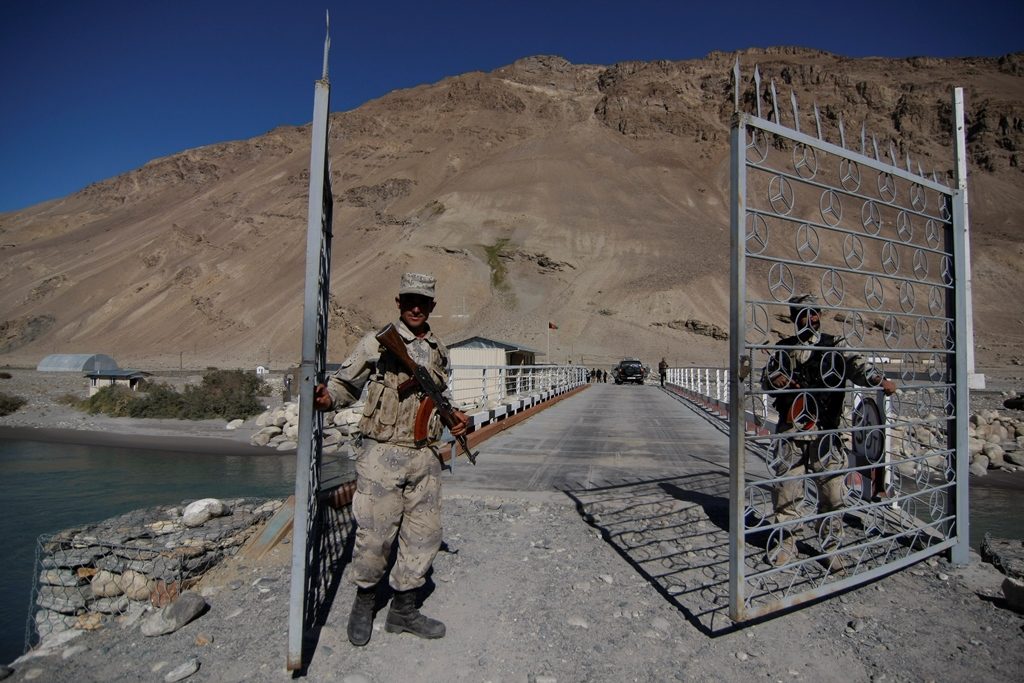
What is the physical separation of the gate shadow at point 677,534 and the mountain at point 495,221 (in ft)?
160

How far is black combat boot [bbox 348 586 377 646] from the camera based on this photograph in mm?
3467

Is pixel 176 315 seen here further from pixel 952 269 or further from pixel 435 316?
pixel 952 269

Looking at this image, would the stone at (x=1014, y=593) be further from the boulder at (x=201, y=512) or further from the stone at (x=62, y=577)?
the stone at (x=62, y=577)

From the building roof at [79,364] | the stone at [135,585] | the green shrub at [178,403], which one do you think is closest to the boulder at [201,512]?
the stone at [135,585]

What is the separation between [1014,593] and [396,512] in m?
3.63

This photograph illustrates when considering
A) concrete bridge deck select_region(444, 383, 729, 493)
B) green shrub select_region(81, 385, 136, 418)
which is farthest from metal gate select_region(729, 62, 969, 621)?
green shrub select_region(81, 385, 136, 418)

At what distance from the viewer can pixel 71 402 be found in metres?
30.3

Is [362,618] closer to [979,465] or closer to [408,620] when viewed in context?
[408,620]

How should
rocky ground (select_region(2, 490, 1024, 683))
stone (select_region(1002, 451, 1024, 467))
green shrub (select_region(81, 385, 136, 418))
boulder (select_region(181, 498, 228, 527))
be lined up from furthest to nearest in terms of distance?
green shrub (select_region(81, 385, 136, 418))
stone (select_region(1002, 451, 1024, 467))
boulder (select_region(181, 498, 228, 527))
rocky ground (select_region(2, 490, 1024, 683))

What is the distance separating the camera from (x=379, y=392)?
3.60 meters

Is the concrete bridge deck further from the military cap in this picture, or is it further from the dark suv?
the dark suv

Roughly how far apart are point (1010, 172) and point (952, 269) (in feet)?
364

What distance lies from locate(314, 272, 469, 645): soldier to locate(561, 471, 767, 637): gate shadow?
1.57 metres

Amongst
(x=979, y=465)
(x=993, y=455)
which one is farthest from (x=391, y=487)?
(x=993, y=455)
